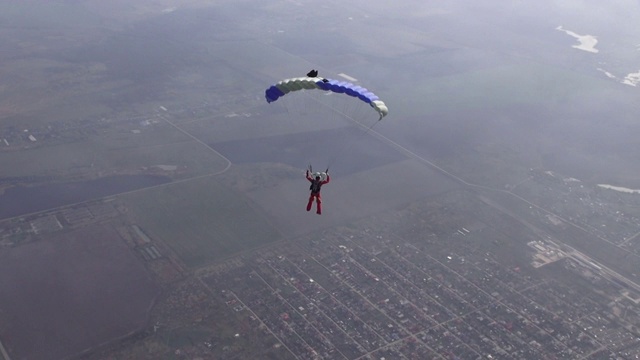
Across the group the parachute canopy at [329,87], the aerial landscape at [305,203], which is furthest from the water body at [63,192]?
the parachute canopy at [329,87]

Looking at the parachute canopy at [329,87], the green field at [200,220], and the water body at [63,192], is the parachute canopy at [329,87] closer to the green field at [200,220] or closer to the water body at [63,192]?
the green field at [200,220]

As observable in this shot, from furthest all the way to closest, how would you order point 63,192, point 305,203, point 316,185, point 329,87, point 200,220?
point 305,203
point 63,192
point 200,220
point 316,185
point 329,87

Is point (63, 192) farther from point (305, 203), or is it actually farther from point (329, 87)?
point (329, 87)

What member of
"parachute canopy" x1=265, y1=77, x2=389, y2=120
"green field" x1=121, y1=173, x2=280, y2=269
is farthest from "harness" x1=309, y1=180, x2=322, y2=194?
"green field" x1=121, y1=173, x2=280, y2=269

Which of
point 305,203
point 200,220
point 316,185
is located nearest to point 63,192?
point 200,220

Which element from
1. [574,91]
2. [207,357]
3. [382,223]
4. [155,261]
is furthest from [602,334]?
[574,91]

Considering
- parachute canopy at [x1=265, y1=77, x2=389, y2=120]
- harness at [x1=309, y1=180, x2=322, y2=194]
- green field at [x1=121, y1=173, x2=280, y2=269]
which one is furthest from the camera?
green field at [x1=121, y1=173, x2=280, y2=269]

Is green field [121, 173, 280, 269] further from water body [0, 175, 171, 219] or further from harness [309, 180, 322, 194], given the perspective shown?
harness [309, 180, 322, 194]
